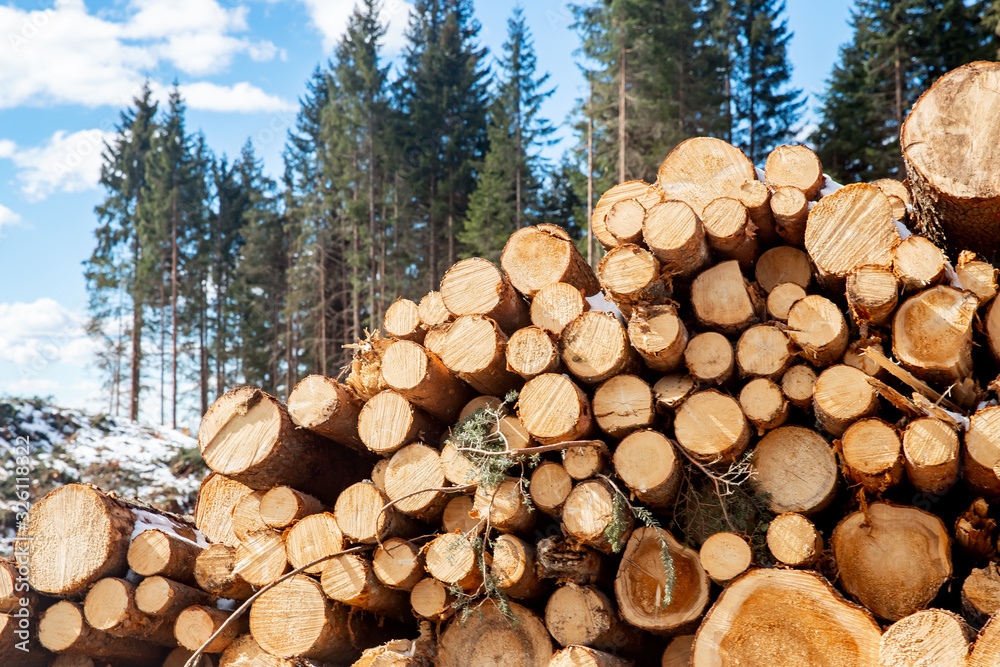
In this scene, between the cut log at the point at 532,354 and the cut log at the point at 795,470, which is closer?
the cut log at the point at 795,470

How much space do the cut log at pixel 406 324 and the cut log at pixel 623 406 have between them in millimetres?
1262

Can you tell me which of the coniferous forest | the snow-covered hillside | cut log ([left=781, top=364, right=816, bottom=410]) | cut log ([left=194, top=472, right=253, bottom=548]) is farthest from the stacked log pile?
the coniferous forest

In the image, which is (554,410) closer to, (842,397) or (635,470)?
(635,470)

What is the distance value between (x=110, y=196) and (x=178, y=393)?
27.7 ft

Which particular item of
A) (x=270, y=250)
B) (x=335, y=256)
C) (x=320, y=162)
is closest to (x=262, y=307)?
(x=270, y=250)

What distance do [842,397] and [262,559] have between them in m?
3.03

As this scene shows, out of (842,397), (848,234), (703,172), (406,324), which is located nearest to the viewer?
(842,397)

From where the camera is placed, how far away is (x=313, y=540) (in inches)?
134

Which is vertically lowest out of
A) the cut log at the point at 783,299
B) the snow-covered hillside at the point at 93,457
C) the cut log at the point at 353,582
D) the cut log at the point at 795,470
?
the snow-covered hillside at the point at 93,457

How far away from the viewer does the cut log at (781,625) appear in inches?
100

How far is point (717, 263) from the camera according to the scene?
3475 millimetres

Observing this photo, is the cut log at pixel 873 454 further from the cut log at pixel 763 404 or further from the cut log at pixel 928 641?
the cut log at pixel 928 641

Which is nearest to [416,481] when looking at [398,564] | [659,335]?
[398,564]

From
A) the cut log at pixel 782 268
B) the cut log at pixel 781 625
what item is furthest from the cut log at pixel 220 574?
the cut log at pixel 782 268
